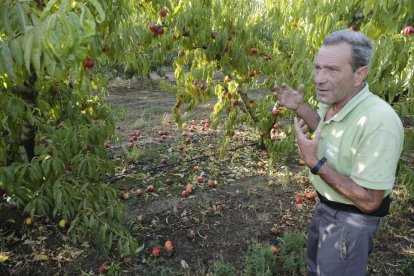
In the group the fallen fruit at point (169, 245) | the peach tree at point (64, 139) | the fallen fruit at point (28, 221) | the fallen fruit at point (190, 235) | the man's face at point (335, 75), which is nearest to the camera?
the man's face at point (335, 75)

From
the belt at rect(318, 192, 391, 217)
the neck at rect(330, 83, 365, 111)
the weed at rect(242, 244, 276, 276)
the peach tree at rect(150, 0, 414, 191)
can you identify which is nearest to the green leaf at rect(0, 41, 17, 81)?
the neck at rect(330, 83, 365, 111)

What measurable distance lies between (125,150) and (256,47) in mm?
2975

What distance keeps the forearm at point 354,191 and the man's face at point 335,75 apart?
0.40 metres

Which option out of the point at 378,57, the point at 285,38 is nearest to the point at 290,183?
the point at 285,38

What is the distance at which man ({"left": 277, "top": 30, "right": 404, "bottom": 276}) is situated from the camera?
1.58m

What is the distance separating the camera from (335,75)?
1713 millimetres

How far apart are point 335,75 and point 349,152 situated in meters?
0.40

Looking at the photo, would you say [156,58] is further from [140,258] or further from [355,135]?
[355,135]

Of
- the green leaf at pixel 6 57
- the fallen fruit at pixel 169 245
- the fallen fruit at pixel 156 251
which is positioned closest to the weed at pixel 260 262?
the fallen fruit at pixel 169 245

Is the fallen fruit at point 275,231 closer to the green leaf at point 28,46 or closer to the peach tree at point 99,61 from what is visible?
the peach tree at point 99,61

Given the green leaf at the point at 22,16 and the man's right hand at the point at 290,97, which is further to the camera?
the man's right hand at the point at 290,97

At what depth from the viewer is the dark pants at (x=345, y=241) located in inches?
70.4

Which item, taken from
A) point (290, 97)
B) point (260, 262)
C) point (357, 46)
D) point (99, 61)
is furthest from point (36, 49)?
point (260, 262)

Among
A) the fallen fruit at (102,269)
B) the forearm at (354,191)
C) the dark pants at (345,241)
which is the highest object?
the forearm at (354,191)
